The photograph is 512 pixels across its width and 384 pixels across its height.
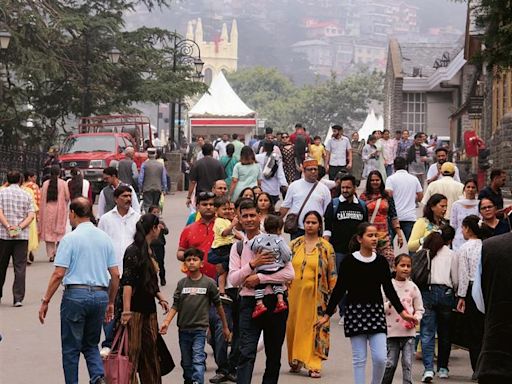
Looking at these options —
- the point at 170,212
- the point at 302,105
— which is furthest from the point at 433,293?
the point at 302,105

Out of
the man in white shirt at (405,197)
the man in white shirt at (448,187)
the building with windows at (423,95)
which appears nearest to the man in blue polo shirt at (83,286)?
the man in white shirt at (448,187)

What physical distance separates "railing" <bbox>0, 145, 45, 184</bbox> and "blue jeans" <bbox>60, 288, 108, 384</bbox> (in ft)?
77.5

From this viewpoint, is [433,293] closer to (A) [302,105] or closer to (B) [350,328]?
(B) [350,328]

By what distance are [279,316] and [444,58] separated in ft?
164

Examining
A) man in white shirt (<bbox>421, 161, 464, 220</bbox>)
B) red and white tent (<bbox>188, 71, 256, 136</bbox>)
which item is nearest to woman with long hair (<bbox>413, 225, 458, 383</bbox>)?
man in white shirt (<bbox>421, 161, 464, 220</bbox>)

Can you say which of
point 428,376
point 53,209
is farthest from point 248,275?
point 53,209

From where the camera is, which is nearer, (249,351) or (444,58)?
(249,351)

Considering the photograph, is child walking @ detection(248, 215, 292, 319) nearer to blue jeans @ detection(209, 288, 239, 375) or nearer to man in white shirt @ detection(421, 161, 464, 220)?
blue jeans @ detection(209, 288, 239, 375)

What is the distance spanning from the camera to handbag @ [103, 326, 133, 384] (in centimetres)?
1003

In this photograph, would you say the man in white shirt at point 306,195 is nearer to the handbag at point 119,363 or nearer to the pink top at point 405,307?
the pink top at point 405,307

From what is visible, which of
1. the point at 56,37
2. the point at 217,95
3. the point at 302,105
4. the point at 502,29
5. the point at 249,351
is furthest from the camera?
the point at 302,105

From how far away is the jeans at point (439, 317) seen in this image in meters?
12.2

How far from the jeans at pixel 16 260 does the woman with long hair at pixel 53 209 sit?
12.8ft

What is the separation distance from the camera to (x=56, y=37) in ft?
133
